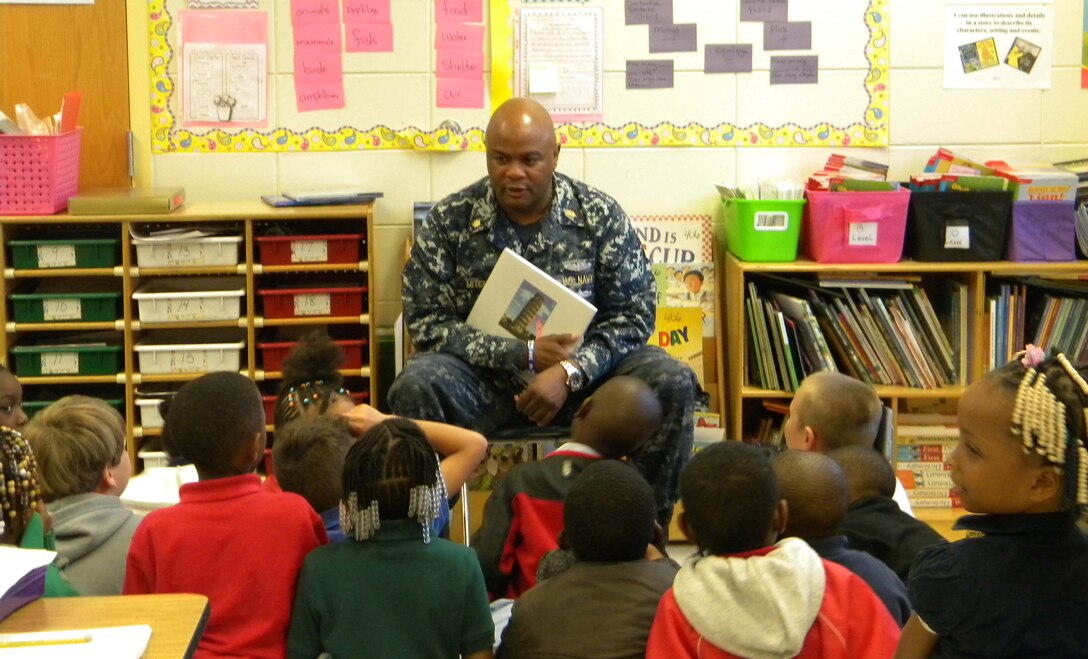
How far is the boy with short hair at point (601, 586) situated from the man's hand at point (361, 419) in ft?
1.98

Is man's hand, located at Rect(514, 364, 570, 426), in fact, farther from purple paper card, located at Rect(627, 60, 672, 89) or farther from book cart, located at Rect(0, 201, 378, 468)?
purple paper card, located at Rect(627, 60, 672, 89)

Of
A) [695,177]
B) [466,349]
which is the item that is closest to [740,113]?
[695,177]

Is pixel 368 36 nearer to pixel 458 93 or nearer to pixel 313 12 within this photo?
pixel 313 12

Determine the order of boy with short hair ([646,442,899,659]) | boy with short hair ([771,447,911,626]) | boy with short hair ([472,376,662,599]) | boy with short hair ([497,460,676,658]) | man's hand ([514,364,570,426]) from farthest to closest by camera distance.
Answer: man's hand ([514,364,570,426])
boy with short hair ([472,376,662,599])
boy with short hair ([771,447,911,626])
boy with short hair ([497,460,676,658])
boy with short hair ([646,442,899,659])

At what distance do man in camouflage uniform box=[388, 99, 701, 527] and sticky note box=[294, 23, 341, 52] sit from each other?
44.0 inches

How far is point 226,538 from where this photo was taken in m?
1.96

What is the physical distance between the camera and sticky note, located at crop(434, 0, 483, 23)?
4090 mm

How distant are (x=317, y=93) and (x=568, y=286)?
1.40m

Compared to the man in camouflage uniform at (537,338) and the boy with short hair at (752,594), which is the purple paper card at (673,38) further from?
the boy with short hair at (752,594)

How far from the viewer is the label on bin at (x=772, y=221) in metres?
3.88

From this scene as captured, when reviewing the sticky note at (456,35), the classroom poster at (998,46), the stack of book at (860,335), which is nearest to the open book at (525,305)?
the stack of book at (860,335)

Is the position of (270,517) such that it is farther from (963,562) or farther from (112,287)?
(112,287)

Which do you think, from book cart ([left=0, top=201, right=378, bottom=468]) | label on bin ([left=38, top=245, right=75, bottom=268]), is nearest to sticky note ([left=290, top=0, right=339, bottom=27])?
book cart ([left=0, top=201, right=378, bottom=468])

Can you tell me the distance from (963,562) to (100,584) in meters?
1.36
